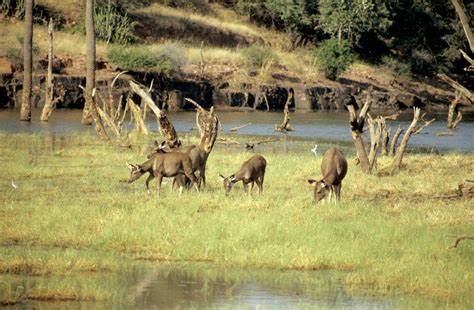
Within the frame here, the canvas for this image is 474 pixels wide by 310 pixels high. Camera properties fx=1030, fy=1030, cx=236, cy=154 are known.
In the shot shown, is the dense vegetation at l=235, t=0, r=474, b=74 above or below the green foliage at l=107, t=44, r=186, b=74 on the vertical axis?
above

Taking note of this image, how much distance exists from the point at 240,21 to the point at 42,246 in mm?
77491

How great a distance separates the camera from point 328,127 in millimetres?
52531

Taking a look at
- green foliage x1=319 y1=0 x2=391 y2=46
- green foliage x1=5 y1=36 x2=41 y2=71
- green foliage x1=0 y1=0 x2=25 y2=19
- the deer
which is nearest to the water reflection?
the deer

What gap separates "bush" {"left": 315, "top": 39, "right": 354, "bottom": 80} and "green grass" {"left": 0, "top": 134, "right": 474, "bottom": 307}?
53142mm

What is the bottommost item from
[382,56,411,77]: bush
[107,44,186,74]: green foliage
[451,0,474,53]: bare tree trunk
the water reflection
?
[382,56,411,77]: bush

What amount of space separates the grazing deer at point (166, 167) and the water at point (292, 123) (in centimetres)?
1954

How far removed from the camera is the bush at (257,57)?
73938 mm

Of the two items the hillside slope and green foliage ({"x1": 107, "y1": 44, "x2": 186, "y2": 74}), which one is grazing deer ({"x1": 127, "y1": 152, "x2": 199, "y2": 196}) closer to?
Result: the hillside slope

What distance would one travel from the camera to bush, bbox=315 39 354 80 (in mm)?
77375

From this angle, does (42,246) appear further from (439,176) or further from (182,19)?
(182,19)

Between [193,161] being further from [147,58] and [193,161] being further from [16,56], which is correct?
[147,58]

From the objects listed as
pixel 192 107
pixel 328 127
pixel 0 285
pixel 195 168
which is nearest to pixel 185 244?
pixel 0 285

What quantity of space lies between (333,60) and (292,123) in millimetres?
24304

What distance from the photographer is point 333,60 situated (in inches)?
3056
